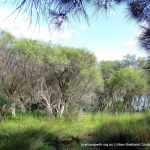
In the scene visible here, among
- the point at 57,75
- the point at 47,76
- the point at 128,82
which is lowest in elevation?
the point at 47,76

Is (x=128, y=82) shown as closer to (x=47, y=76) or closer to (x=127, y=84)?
(x=127, y=84)

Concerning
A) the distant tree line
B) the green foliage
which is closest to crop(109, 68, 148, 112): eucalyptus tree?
the green foliage

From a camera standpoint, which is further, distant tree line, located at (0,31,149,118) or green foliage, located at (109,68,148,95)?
green foliage, located at (109,68,148,95)

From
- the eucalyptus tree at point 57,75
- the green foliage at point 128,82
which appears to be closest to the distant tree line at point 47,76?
the eucalyptus tree at point 57,75

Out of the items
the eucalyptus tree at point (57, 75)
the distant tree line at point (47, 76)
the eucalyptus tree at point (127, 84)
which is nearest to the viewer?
the distant tree line at point (47, 76)

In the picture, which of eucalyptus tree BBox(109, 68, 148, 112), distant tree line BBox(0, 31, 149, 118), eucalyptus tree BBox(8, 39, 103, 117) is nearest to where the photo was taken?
distant tree line BBox(0, 31, 149, 118)

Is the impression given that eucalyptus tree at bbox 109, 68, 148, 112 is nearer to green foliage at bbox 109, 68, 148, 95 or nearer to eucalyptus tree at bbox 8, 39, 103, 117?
green foliage at bbox 109, 68, 148, 95

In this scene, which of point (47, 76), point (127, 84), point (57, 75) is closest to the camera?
point (47, 76)

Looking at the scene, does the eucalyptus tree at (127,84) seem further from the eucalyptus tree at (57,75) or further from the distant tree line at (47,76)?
the eucalyptus tree at (57,75)

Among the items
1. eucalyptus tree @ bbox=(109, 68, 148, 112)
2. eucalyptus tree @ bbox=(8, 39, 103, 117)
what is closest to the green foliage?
eucalyptus tree @ bbox=(109, 68, 148, 112)

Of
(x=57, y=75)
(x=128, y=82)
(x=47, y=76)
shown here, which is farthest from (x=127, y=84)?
(x=47, y=76)

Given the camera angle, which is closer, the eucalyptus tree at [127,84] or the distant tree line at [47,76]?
the distant tree line at [47,76]

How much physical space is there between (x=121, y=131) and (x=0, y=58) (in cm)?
1505

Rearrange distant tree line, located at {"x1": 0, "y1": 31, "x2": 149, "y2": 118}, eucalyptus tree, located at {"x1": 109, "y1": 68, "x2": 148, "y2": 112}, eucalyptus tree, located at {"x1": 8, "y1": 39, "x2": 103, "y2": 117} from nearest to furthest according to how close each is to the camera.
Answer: distant tree line, located at {"x1": 0, "y1": 31, "x2": 149, "y2": 118} < eucalyptus tree, located at {"x1": 8, "y1": 39, "x2": 103, "y2": 117} < eucalyptus tree, located at {"x1": 109, "y1": 68, "x2": 148, "y2": 112}
